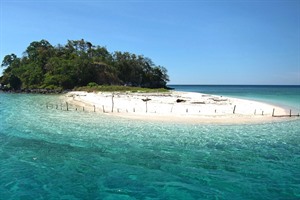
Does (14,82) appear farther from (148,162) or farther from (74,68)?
(148,162)

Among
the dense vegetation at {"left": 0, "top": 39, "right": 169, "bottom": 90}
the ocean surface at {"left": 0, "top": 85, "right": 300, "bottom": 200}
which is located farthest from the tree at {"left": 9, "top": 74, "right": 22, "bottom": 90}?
the ocean surface at {"left": 0, "top": 85, "right": 300, "bottom": 200}

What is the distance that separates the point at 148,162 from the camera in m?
15.9

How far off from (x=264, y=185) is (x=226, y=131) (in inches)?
497

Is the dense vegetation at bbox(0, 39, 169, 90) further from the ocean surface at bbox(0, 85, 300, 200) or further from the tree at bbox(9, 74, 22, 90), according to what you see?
the ocean surface at bbox(0, 85, 300, 200)

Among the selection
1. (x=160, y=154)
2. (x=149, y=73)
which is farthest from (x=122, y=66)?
(x=160, y=154)

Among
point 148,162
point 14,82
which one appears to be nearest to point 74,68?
point 14,82

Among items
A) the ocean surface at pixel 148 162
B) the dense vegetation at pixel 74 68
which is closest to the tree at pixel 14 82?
the dense vegetation at pixel 74 68

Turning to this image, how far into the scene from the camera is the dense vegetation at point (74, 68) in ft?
310

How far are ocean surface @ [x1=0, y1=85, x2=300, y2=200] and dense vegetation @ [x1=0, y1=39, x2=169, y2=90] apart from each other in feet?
235

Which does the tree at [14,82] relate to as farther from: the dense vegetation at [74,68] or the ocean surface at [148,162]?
the ocean surface at [148,162]

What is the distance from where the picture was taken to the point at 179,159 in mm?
16562

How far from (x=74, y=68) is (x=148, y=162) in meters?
84.9

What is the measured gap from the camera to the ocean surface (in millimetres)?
11992

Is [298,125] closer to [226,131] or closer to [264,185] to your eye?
[226,131]
